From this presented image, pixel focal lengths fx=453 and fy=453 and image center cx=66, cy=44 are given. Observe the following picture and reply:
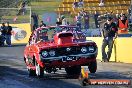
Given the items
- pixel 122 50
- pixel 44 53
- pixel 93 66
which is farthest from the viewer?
pixel 122 50

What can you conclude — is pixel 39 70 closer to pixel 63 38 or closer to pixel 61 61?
pixel 61 61

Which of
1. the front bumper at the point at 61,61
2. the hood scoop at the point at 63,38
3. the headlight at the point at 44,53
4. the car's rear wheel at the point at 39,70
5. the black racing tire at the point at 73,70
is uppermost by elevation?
the hood scoop at the point at 63,38

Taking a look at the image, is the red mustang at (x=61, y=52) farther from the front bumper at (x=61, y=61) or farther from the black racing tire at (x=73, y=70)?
the black racing tire at (x=73, y=70)

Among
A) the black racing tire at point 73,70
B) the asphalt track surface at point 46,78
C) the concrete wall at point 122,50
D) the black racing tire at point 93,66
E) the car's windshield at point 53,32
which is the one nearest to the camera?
the asphalt track surface at point 46,78

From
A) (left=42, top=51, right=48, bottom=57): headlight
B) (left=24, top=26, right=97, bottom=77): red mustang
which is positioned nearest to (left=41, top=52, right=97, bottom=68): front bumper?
(left=24, top=26, right=97, bottom=77): red mustang

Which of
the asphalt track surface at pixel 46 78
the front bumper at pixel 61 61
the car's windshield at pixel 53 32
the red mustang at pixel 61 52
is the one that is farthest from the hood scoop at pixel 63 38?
the asphalt track surface at pixel 46 78

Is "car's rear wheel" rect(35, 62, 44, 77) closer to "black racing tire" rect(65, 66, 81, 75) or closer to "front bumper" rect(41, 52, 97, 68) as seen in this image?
"front bumper" rect(41, 52, 97, 68)

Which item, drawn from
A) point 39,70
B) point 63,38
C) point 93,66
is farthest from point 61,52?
point 93,66

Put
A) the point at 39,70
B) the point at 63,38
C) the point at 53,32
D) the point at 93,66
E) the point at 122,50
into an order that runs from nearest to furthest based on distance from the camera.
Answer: the point at 39,70 → the point at 63,38 → the point at 93,66 → the point at 53,32 → the point at 122,50

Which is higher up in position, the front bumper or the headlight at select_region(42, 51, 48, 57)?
the headlight at select_region(42, 51, 48, 57)

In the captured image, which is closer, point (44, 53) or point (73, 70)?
point (44, 53)

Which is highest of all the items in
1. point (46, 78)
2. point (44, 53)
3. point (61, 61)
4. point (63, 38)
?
point (63, 38)

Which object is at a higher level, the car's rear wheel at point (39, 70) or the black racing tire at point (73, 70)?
the car's rear wheel at point (39, 70)

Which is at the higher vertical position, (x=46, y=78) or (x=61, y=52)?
(x=61, y=52)
